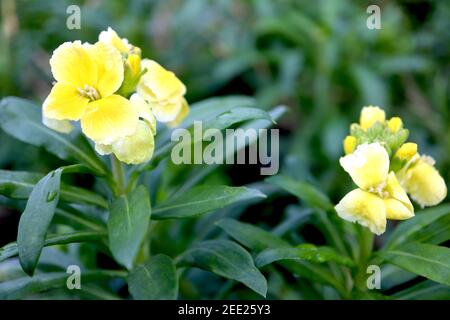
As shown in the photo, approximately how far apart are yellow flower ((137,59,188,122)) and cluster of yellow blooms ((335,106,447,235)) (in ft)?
1.33

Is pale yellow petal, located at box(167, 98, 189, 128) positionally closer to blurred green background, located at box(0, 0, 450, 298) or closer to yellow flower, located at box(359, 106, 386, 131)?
yellow flower, located at box(359, 106, 386, 131)

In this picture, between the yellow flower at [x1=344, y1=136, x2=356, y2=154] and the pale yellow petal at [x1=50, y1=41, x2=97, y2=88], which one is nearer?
the pale yellow petal at [x1=50, y1=41, x2=97, y2=88]

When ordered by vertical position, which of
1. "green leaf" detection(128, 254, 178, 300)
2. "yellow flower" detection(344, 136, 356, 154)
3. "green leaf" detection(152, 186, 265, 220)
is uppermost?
"yellow flower" detection(344, 136, 356, 154)

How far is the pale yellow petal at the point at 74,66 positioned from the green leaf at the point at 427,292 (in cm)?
88

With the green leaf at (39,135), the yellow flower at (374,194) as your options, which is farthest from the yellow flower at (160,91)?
the yellow flower at (374,194)

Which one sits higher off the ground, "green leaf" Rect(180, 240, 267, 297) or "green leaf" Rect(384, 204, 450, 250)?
"green leaf" Rect(384, 204, 450, 250)

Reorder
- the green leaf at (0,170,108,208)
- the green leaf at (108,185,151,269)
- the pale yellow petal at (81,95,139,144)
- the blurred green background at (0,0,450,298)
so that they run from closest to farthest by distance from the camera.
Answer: the green leaf at (108,185,151,269)
the pale yellow petal at (81,95,139,144)
the green leaf at (0,170,108,208)
the blurred green background at (0,0,450,298)

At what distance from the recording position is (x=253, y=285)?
1185mm

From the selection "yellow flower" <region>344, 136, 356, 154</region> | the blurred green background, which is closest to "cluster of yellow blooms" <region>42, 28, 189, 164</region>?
"yellow flower" <region>344, 136, 356, 154</region>

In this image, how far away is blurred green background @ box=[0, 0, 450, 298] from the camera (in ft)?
8.75

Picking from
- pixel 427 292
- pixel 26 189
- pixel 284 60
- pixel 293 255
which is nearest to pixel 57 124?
pixel 26 189

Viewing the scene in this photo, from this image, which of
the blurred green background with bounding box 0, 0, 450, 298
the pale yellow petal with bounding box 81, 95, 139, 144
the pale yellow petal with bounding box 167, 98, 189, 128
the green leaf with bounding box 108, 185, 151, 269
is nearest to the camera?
the green leaf with bounding box 108, 185, 151, 269

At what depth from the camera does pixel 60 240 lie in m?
1.23
